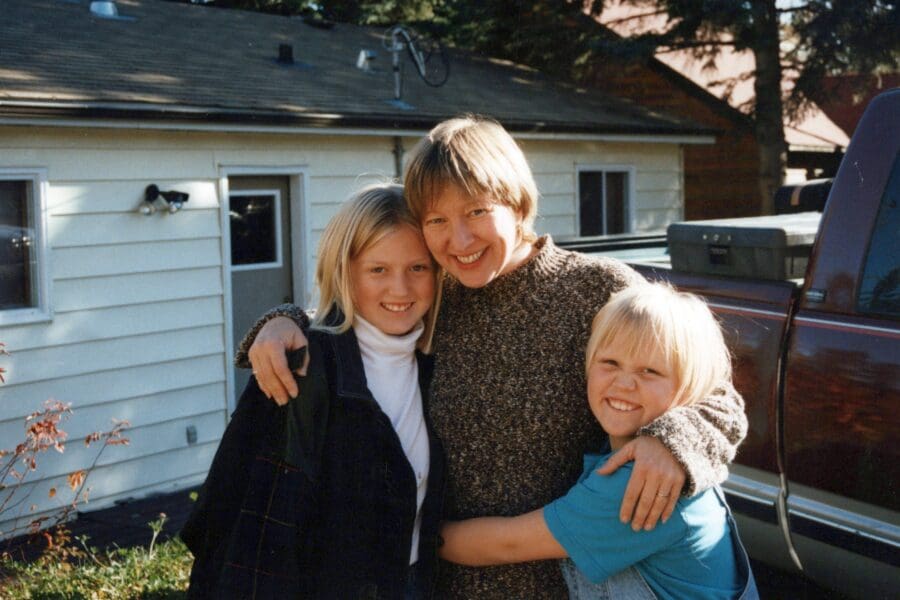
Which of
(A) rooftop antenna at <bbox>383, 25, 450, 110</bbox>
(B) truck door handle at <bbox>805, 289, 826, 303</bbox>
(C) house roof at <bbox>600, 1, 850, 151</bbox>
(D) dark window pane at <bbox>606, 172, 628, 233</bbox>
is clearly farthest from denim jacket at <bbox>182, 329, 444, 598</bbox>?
(C) house roof at <bbox>600, 1, 850, 151</bbox>

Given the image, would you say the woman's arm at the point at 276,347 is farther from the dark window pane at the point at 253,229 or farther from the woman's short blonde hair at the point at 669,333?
the dark window pane at the point at 253,229

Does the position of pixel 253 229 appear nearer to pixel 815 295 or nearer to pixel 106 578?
pixel 106 578

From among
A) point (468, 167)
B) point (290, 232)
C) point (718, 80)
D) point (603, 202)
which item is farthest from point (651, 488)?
point (718, 80)

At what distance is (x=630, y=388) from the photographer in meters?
2.07

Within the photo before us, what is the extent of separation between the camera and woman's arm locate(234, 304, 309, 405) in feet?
7.02

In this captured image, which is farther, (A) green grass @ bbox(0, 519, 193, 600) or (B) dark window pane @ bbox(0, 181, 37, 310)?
(B) dark window pane @ bbox(0, 181, 37, 310)

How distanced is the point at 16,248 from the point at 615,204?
8102mm

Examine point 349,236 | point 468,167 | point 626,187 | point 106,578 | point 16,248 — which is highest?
point 626,187

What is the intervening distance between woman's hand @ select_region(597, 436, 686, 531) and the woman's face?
545 mm

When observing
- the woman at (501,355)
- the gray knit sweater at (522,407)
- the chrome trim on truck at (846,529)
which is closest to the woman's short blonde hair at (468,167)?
the woman at (501,355)

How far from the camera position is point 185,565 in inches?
198

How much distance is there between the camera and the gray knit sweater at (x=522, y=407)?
7.32 ft

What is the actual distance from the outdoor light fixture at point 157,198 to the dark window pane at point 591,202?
5.90 meters

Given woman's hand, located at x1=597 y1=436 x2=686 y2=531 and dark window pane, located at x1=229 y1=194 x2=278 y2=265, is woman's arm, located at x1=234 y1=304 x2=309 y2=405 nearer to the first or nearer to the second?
woman's hand, located at x1=597 y1=436 x2=686 y2=531
